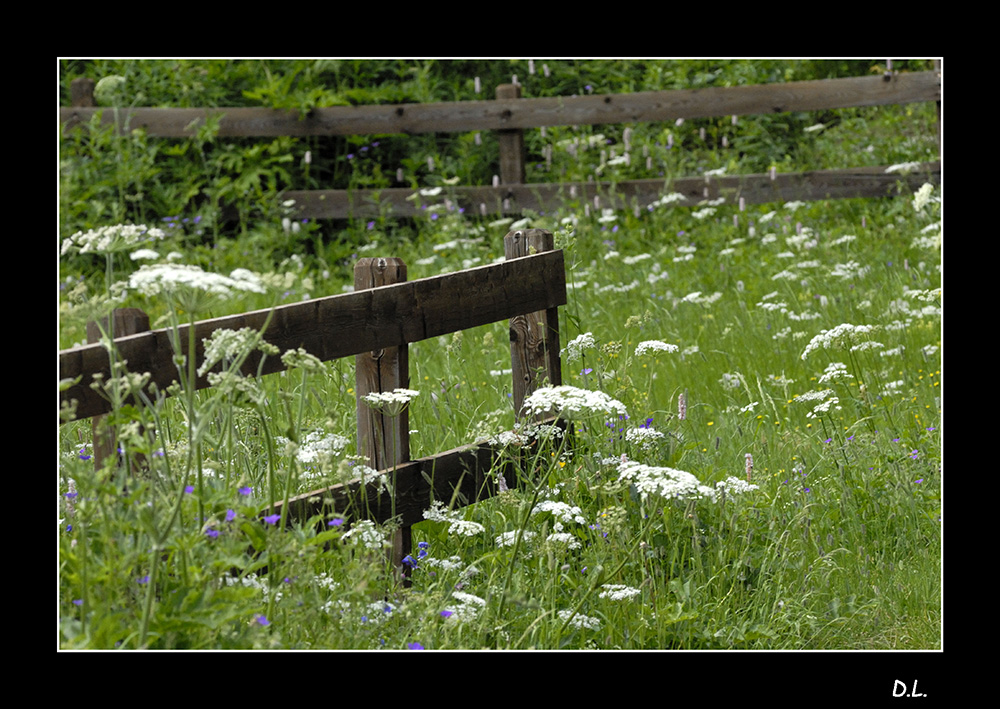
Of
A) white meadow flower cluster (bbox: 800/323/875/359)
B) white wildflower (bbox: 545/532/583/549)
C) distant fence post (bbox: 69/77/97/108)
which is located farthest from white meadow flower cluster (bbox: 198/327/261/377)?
distant fence post (bbox: 69/77/97/108)

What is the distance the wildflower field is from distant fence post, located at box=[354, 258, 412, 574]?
163 millimetres

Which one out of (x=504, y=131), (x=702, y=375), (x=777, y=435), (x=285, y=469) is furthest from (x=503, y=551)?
(x=504, y=131)

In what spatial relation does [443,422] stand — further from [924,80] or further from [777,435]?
[924,80]

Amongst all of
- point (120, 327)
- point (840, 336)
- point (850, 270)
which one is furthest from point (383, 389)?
point (850, 270)

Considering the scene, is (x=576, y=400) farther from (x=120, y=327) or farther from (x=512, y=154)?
(x=512, y=154)

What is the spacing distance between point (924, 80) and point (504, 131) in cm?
382

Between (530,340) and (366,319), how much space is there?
866 mm

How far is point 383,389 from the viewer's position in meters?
3.32

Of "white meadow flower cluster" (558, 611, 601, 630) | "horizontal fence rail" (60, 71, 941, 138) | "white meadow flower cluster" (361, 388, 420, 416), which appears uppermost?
"horizontal fence rail" (60, 71, 941, 138)

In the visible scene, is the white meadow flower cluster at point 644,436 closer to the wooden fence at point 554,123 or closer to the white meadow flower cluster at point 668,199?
the white meadow flower cluster at point 668,199

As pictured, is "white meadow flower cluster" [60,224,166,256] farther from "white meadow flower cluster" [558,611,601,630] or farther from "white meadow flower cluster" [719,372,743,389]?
"white meadow flower cluster" [719,372,743,389]

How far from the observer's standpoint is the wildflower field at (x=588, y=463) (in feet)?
7.78

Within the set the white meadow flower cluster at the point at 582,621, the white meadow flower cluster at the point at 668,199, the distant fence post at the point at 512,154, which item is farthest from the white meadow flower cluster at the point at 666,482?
the distant fence post at the point at 512,154

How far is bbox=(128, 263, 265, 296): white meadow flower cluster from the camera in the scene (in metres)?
2.19
